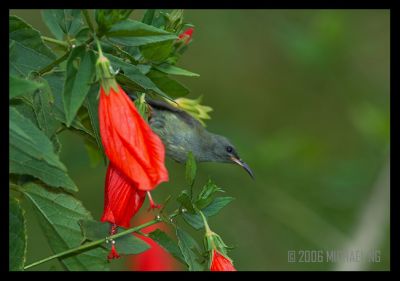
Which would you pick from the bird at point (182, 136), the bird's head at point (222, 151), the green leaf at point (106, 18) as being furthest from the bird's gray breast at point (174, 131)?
the green leaf at point (106, 18)

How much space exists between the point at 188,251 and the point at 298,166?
73.2 inches

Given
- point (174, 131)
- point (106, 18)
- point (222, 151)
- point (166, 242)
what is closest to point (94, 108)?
point (106, 18)

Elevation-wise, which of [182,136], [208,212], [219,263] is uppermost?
[182,136]

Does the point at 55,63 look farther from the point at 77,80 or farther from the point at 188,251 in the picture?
the point at 188,251

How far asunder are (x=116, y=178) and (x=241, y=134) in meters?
1.99

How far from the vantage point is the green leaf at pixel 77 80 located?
44.7 inches

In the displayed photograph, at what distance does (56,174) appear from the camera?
50.9 inches

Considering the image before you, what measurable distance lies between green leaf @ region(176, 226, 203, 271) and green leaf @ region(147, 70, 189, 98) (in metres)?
0.30

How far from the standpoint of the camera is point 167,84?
1.49 m

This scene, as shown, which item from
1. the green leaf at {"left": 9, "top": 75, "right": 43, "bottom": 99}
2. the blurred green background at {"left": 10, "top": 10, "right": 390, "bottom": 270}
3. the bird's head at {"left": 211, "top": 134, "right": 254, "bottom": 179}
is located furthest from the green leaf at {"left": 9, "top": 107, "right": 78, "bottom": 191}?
the blurred green background at {"left": 10, "top": 10, "right": 390, "bottom": 270}

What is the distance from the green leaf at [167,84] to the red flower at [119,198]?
25 centimetres

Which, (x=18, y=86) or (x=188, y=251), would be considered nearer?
(x=18, y=86)

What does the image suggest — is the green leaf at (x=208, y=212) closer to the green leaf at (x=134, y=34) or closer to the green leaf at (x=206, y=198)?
the green leaf at (x=206, y=198)
